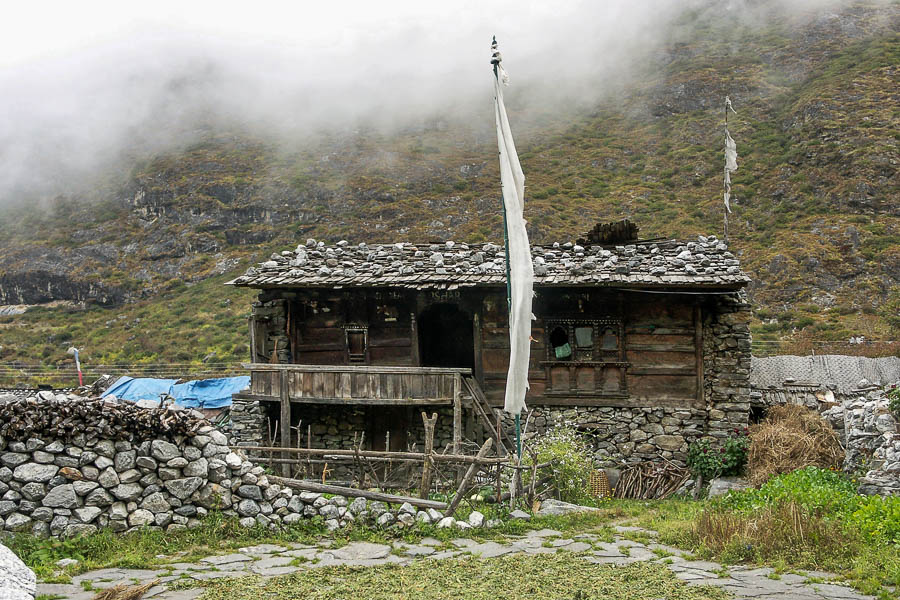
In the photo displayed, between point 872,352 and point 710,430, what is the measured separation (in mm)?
12522

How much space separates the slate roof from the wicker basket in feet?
13.7

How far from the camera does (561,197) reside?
49281 mm

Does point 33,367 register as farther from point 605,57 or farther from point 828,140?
point 605,57

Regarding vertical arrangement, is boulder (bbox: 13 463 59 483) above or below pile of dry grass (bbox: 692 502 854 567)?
above

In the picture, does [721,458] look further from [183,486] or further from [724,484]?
[183,486]

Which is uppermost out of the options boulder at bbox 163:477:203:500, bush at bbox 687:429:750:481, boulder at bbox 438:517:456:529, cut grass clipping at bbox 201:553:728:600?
boulder at bbox 163:477:203:500

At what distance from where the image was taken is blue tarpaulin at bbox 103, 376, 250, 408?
23078 mm

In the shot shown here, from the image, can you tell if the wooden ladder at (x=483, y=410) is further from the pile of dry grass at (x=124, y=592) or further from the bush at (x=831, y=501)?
the pile of dry grass at (x=124, y=592)

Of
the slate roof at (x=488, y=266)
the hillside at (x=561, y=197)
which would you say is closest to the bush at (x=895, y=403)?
the slate roof at (x=488, y=266)

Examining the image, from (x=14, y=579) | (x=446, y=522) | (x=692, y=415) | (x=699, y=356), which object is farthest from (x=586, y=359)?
(x=14, y=579)

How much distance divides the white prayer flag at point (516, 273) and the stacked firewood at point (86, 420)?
4410mm

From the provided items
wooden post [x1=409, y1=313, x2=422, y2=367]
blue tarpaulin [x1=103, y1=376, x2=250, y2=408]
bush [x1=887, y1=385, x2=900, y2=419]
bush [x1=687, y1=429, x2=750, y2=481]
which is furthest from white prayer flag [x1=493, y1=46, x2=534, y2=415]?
blue tarpaulin [x1=103, y1=376, x2=250, y2=408]

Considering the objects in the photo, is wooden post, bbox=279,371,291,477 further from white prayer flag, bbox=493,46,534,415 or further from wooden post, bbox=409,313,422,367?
white prayer flag, bbox=493,46,534,415

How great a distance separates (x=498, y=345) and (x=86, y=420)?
10.3 m
